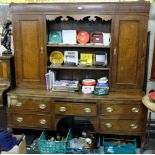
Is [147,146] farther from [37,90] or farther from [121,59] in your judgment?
[37,90]

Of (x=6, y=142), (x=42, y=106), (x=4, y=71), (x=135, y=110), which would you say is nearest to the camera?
(x=6, y=142)

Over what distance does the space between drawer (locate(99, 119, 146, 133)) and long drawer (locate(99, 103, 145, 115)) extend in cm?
10

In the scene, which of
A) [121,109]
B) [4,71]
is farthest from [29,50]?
[121,109]

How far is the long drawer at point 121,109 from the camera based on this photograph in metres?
2.55

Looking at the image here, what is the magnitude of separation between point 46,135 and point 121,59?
1.36m

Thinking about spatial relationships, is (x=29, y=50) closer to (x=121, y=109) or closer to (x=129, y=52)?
(x=129, y=52)

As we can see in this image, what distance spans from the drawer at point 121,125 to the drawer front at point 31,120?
0.66 metres

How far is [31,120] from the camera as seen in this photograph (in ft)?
8.98

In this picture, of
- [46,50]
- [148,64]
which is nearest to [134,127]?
[148,64]

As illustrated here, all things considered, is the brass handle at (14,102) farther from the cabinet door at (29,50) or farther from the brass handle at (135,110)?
the brass handle at (135,110)

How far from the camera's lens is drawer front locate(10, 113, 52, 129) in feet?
8.89

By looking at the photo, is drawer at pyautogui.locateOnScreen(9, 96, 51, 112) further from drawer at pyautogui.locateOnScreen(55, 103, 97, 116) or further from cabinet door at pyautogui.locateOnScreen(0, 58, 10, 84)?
cabinet door at pyautogui.locateOnScreen(0, 58, 10, 84)

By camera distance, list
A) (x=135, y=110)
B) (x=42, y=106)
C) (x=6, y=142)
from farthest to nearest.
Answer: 1. (x=42, y=106)
2. (x=135, y=110)
3. (x=6, y=142)

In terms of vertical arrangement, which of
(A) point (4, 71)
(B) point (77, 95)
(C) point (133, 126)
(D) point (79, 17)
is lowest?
(C) point (133, 126)
